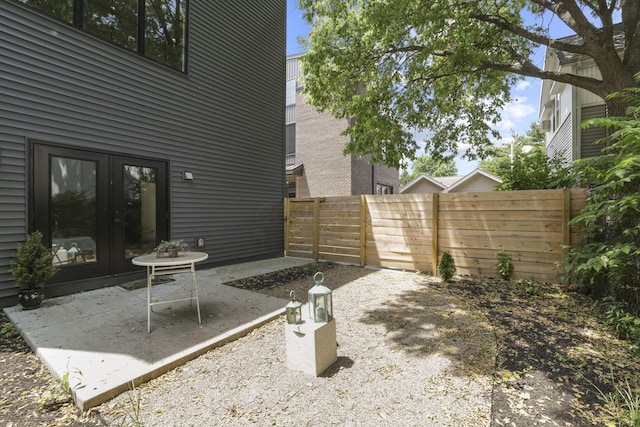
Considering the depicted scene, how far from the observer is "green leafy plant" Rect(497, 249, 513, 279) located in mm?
5309

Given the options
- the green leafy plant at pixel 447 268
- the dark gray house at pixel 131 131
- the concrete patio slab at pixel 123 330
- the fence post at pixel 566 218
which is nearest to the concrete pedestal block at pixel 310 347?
the concrete patio slab at pixel 123 330

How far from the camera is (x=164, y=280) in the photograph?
547 cm

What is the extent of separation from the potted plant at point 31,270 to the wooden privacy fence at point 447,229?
5.29 m

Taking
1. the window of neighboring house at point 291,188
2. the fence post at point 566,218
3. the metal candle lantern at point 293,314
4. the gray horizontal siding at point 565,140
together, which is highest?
the gray horizontal siding at point 565,140

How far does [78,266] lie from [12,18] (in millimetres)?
3544

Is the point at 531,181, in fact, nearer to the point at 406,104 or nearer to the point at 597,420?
the point at 406,104

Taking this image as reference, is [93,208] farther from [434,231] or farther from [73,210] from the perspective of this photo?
[434,231]

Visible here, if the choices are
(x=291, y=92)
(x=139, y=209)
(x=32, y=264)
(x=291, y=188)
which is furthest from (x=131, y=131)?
(x=291, y=92)

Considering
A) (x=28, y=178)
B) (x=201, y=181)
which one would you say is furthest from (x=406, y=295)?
(x=28, y=178)

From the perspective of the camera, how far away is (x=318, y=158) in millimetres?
14688

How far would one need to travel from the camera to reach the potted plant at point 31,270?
3748 millimetres

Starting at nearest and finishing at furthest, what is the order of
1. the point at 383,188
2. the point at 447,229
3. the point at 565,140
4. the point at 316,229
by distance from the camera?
the point at 447,229, the point at 316,229, the point at 565,140, the point at 383,188

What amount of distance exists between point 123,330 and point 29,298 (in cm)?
172

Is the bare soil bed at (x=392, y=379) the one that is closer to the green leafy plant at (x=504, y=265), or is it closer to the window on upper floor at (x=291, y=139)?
the green leafy plant at (x=504, y=265)
